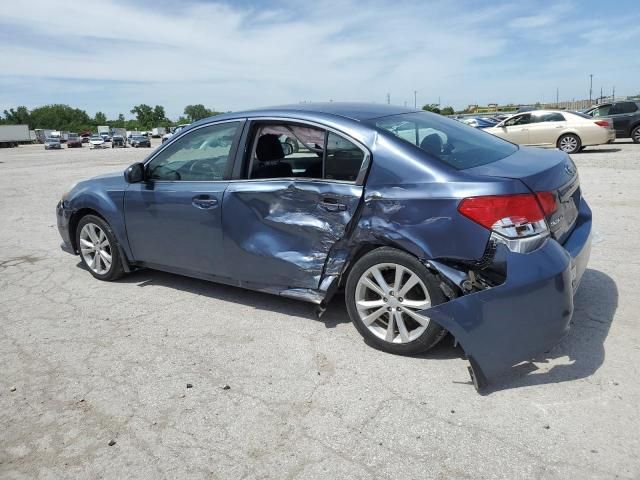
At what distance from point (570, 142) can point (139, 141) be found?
52419mm

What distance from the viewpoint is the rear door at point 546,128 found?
17.2 meters

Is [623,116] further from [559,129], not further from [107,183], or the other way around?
[107,183]

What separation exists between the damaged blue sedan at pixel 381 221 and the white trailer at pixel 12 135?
83284 millimetres

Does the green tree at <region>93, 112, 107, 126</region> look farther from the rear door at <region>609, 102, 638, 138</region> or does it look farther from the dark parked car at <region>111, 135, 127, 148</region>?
the rear door at <region>609, 102, 638, 138</region>

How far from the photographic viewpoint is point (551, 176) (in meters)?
3.30

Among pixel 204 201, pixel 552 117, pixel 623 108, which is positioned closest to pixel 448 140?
pixel 204 201

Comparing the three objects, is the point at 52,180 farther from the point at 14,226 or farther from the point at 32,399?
the point at 32,399

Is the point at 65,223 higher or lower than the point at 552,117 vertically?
lower

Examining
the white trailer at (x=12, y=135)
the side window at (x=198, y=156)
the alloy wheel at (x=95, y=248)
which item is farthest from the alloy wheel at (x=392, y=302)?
the white trailer at (x=12, y=135)

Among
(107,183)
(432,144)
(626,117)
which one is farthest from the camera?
(626,117)

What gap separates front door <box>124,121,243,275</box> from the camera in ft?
14.1

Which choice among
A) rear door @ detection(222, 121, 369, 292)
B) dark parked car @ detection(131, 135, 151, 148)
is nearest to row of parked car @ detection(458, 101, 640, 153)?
rear door @ detection(222, 121, 369, 292)

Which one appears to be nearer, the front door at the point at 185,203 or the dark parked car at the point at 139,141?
the front door at the point at 185,203

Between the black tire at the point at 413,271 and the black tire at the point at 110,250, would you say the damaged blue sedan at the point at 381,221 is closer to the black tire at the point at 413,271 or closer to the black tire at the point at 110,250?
the black tire at the point at 413,271
